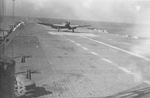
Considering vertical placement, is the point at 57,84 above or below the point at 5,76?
below

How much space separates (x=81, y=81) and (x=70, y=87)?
1.41m

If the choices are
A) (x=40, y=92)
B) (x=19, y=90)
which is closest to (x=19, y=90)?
(x=19, y=90)

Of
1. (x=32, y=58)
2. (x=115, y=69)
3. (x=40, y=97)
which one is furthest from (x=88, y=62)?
(x=40, y=97)

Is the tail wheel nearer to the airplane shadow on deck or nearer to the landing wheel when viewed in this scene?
the landing wheel

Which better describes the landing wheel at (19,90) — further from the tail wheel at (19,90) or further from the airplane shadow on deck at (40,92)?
the airplane shadow on deck at (40,92)

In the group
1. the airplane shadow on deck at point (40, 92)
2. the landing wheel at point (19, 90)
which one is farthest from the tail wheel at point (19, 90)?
the airplane shadow on deck at point (40, 92)

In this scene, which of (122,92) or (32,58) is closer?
(122,92)

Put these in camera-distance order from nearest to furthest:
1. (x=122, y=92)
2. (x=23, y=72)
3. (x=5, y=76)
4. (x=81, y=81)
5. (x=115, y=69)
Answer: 1. (x=5, y=76)
2. (x=122, y=92)
3. (x=81, y=81)
4. (x=23, y=72)
5. (x=115, y=69)

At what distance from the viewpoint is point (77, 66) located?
16.2 meters

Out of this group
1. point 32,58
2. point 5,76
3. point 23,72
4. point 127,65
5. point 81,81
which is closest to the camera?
point 5,76

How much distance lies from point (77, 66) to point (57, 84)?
16.7 ft

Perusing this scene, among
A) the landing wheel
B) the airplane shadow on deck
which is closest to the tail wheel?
the landing wheel

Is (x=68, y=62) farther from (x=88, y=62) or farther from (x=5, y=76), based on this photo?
(x=5, y=76)

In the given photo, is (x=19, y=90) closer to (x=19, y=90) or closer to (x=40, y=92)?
(x=19, y=90)
